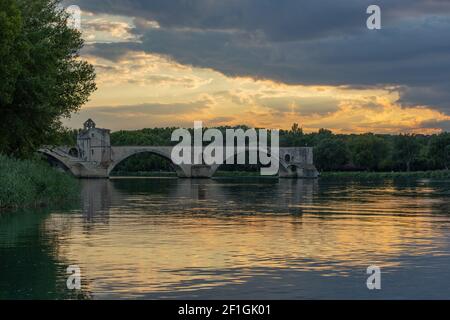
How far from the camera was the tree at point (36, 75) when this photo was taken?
38.2 metres

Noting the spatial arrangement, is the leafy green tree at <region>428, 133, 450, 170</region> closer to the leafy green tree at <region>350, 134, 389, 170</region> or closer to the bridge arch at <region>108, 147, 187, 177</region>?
the leafy green tree at <region>350, 134, 389, 170</region>

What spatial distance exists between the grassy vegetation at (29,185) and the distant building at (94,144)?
95.6 meters

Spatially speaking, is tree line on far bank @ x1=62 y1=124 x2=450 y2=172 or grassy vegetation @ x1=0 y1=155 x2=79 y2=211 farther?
tree line on far bank @ x1=62 y1=124 x2=450 y2=172

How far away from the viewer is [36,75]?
42.8m

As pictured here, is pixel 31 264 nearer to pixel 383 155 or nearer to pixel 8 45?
pixel 8 45

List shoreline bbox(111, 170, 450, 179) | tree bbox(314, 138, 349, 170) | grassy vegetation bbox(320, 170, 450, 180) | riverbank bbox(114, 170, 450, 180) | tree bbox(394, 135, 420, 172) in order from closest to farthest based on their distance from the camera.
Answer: grassy vegetation bbox(320, 170, 450, 180), shoreline bbox(111, 170, 450, 179), riverbank bbox(114, 170, 450, 180), tree bbox(394, 135, 420, 172), tree bbox(314, 138, 349, 170)

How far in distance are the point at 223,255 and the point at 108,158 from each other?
4743 inches

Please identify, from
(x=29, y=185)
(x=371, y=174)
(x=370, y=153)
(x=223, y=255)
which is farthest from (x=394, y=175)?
(x=223, y=255)

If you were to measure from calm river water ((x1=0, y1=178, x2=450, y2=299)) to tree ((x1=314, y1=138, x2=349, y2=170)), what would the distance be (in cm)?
12093

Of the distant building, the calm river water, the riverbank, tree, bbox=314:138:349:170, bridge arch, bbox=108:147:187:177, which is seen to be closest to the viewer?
the calm river water

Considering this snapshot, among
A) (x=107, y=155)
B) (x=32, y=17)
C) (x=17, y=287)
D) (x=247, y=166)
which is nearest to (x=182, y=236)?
(x=17, y=287)

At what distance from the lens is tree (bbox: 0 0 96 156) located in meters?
38.2

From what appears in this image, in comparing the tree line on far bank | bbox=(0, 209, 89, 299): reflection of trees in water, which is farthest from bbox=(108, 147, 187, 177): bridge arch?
bbox=(0, 209, 89, 299): reflection of trees in water
